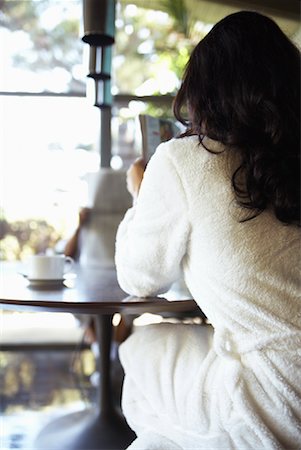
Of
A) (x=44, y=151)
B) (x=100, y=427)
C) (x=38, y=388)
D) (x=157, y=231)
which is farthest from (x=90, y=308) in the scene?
(x=44, y=151)

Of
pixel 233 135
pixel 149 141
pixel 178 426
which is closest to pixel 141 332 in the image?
pixel 178 426

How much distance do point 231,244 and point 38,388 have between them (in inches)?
78.1

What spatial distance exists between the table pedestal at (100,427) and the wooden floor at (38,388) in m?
0.08

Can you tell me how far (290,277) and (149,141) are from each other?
82cm

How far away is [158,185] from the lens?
3.87 ft

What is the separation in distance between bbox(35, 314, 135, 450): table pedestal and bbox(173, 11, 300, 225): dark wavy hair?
3.65ft

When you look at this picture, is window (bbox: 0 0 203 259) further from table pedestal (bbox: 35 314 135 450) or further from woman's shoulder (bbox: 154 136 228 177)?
woman's shoulder (bbox: 154 136 228 177)

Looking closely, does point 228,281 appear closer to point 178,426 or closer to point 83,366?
point 178,426

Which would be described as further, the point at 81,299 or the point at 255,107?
the point at 81,299

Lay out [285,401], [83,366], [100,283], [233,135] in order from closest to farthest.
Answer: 1. [285,401]
2. [233,135]
3. [100,283]
4. [83,366]

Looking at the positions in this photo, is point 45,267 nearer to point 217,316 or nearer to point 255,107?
point 217,316

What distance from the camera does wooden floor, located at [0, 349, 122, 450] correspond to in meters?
2.25

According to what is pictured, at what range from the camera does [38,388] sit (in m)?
2.80

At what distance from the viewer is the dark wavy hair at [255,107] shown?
113 cm
